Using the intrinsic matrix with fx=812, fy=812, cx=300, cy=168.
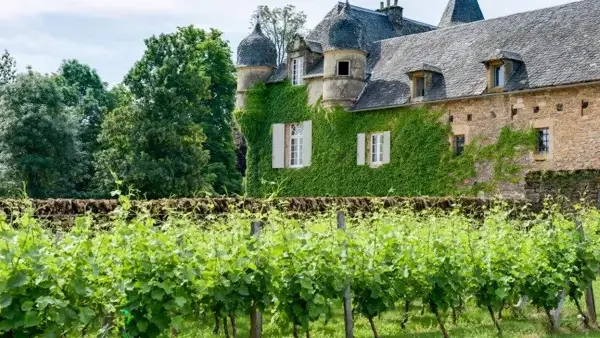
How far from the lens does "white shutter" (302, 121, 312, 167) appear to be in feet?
93.9

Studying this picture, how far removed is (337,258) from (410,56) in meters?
21.2

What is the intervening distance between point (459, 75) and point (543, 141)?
3590 mm

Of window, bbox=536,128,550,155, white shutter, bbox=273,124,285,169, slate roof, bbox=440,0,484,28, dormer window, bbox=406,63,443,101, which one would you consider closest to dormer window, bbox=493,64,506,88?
window, bbox=536,128,550,155

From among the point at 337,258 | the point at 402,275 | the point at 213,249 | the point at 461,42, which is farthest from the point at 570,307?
the point at 461,42

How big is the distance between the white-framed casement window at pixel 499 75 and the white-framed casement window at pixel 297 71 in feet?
25.3

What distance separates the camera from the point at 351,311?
7.90m

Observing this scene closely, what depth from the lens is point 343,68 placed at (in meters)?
27.3

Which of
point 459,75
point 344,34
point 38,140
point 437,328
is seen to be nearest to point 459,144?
point 459,75

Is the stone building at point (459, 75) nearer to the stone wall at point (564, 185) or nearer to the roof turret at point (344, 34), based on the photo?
the roof turret at point (344, 34)

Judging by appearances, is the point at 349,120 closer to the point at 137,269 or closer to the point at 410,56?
the point at 410,56

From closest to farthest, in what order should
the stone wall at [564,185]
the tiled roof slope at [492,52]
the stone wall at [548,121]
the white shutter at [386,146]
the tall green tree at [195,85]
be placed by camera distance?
the stone wall at [564,185] → the stone wall at [548,121] → the tiled roof slope at [492,52] → the white shutter at [386,146] → the tall green tree at [195,85]

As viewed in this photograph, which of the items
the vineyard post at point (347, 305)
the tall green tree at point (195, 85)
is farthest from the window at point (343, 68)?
the vineyard post at point (347, 305)

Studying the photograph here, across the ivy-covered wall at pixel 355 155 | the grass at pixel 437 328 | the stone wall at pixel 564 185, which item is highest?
the ivy-covered wall at pixel 355 155

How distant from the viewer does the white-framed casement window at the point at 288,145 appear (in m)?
29.2
